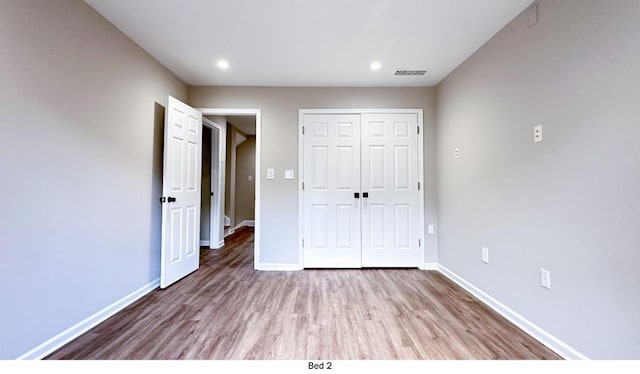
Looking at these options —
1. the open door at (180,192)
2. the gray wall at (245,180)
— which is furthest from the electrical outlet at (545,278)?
the gray wall at (245,180)

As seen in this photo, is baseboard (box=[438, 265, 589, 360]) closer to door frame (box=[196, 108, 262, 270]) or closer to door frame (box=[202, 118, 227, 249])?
door frame (box=[196, 108, 262, 270])

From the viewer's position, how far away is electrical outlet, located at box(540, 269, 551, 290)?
1714mm

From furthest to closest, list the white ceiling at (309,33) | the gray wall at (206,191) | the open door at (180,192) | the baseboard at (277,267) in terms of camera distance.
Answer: the gray wall at (206,191) < the baseboard at (277,267) < the open door at (180,192) < the white ceiling at (309,33)

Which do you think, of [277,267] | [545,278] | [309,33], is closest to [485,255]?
[545,278]

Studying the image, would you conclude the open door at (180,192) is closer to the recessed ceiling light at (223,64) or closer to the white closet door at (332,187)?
the recessed ceiling light at (223,64)

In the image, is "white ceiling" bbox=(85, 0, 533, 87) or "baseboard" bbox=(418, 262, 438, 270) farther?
"baseboard" bbox=(418, 262, 438, 270)

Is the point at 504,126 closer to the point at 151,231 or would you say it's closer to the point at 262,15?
the point at 262,15

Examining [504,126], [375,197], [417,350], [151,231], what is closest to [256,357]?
[417,350]

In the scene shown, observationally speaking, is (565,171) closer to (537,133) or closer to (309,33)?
(537,133)

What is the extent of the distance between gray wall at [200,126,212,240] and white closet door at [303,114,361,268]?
212cm

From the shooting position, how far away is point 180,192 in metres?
2.81

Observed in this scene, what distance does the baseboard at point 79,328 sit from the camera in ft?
5.01

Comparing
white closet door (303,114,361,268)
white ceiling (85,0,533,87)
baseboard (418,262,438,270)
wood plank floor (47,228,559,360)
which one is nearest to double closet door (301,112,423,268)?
white closet door (303,114,361,268)

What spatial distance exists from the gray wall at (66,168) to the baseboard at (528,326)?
10.2 ft
